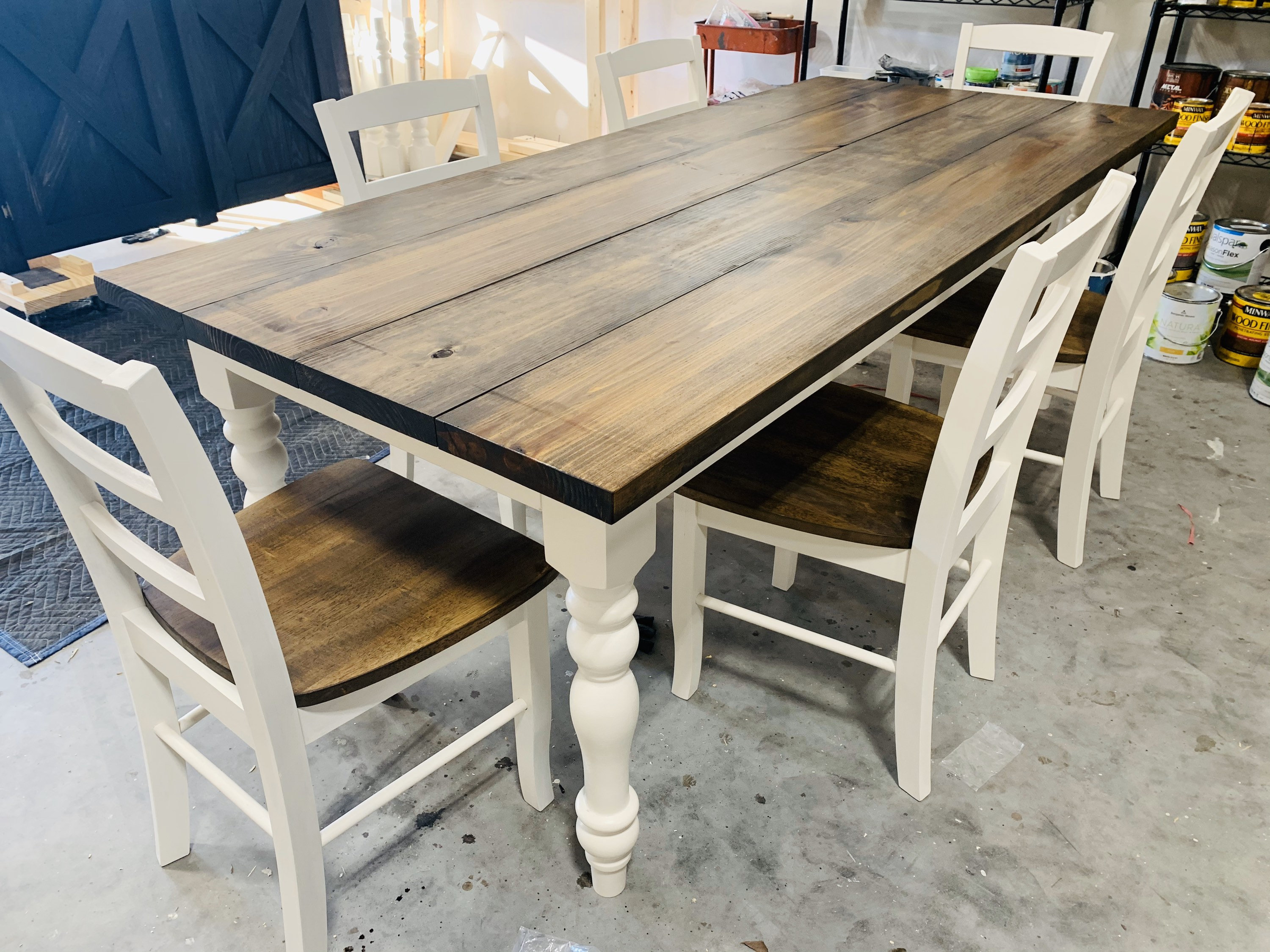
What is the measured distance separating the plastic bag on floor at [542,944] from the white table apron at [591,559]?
9cm

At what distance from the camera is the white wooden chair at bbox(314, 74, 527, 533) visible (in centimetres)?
175

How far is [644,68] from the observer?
227 cm

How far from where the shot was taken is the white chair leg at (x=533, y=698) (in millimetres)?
1320

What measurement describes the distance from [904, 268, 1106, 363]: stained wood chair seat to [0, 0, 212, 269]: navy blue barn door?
2.68m

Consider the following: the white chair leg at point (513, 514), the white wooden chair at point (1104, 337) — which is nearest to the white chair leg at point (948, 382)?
the white wooden chair at point (1104, 337)

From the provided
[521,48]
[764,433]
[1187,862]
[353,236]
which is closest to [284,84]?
[521,48]

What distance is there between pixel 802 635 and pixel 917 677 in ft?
0.65

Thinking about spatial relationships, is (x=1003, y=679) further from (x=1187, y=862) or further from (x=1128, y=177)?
(x=1128, y=177)

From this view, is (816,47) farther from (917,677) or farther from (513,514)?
(917,677)

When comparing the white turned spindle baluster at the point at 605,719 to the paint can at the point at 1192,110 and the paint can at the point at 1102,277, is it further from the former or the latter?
the paint can at the point at 1192,110

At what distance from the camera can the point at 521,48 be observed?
15.3 feet

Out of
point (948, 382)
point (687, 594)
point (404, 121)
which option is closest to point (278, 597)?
point (687, 594)

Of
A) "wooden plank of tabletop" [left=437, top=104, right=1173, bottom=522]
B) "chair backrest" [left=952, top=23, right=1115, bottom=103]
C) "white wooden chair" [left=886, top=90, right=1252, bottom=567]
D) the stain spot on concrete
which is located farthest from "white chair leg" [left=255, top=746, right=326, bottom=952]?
"chair backrest" [left=952, top=23, right=1115, bottom=103]

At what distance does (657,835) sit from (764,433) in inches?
26.7
